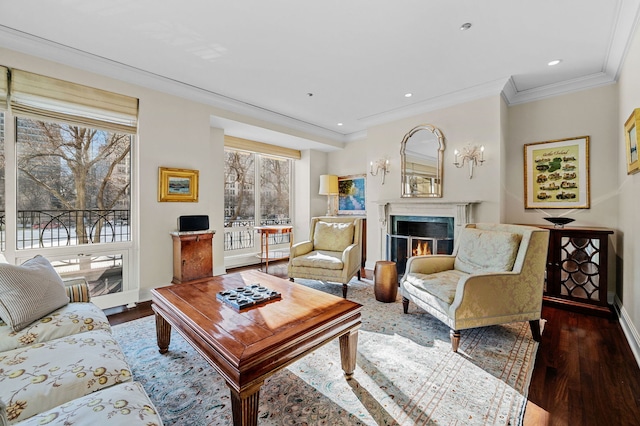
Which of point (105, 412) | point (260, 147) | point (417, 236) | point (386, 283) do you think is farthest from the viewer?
point (260, 147)

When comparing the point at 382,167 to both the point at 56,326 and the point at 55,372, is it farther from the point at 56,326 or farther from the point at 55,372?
the point at 55,372

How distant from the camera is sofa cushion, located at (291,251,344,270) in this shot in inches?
134

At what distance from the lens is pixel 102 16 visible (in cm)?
225

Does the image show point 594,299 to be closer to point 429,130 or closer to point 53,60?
point 429,130

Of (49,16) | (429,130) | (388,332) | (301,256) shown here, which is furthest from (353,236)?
(49,16)

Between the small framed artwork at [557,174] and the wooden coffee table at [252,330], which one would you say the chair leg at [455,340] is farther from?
the small framed artwork at [557,174]

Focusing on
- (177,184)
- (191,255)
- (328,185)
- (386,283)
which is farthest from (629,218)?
(177,184)

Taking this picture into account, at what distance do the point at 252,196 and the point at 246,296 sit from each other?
12.1ft

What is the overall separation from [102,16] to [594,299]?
5.29 m

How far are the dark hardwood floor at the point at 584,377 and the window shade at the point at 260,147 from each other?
3183 mm

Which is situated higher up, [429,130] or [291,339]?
[429,130]

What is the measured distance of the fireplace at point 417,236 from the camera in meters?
3.90

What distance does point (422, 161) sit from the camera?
4145 mm

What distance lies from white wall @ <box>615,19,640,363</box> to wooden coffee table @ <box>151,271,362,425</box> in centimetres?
224
